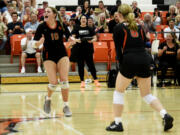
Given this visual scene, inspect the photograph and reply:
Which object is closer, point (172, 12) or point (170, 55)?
point (170, 55)

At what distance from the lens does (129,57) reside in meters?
5.41

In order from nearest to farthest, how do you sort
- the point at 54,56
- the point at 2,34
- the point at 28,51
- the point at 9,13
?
the point at 54,56
the point at 28,51
the point at 2,34
the point at 9,13

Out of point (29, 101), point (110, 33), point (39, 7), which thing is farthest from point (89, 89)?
point (39, 7)

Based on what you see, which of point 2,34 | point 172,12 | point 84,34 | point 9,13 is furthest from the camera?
point 172,12

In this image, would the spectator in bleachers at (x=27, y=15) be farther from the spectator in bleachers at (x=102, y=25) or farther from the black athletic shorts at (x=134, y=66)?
the black athletic shorts at (x=134, y=66)

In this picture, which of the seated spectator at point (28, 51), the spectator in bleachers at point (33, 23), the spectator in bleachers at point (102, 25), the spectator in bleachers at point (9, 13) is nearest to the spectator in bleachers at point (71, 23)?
the spectator in bleachers at point (102, 25)

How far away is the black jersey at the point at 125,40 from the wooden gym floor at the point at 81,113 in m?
1.13

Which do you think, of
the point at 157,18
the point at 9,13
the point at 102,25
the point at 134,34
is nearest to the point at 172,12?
the point at 157,18

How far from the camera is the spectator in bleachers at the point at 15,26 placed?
14.1 meters

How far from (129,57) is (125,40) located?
0.24m

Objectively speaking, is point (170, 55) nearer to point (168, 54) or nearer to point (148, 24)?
point (168, 54)

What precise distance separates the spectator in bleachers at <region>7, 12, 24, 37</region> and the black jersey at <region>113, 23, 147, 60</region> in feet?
30.0

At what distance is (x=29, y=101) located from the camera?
29.2ft

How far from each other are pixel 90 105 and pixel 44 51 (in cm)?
188
